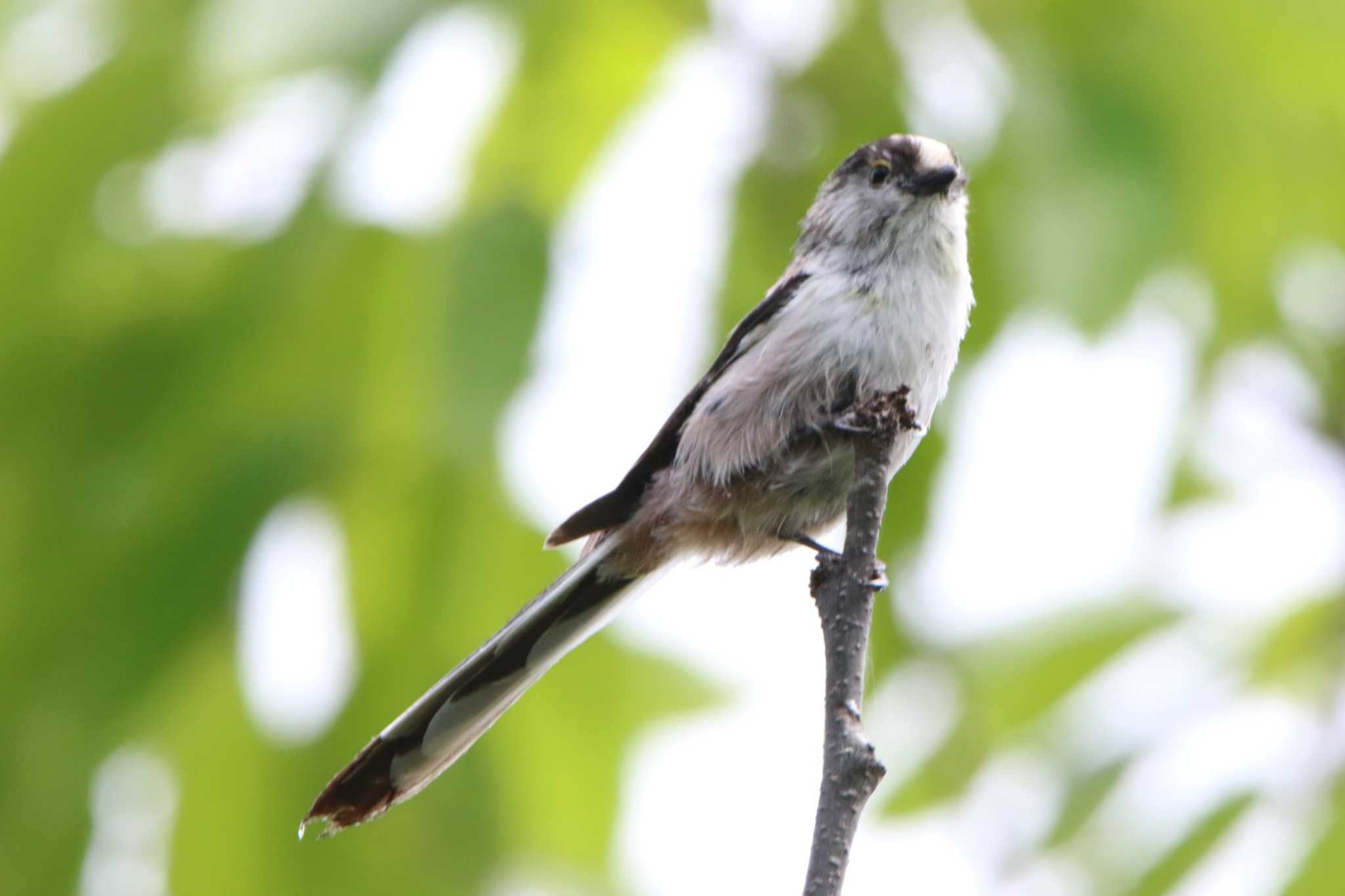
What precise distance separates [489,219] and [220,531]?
2.86 ft

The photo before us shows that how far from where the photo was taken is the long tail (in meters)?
3.11

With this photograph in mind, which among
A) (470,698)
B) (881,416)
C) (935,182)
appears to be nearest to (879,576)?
(881,416)

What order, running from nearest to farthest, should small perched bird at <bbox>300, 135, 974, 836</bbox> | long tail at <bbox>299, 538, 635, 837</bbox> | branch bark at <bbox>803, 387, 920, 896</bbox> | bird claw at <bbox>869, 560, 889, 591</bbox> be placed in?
branch bark at <bbox>803, 387, 920, 896</bbox> → bird claw at <bbox>869, 560, 889, 591</bbox> → long tail at <bbox>299, 538, 635, 837</bbox> → small perched bird at <bbox>300, 135, 974, 836</bbox>

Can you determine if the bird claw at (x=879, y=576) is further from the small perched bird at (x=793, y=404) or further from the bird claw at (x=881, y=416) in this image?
the small perched bird at (x=793, y=404)

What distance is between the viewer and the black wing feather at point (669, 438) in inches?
164

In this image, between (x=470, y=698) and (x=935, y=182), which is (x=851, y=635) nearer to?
(x=470, y=698)

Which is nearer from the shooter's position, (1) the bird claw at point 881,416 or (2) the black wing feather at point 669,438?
(1) the bird claw at point 881,416

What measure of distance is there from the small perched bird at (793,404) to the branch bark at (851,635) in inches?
26.2

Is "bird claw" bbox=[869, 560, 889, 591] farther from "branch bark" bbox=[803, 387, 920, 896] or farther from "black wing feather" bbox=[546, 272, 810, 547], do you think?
"black wing feather" bbox=[546, 272, 810, 547]

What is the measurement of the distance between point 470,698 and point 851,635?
137 cm

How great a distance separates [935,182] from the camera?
14.5 ft

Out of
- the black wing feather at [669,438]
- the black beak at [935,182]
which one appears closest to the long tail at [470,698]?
the black wing feather at [669,438]

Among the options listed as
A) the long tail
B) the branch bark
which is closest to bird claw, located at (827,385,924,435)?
the branch bark

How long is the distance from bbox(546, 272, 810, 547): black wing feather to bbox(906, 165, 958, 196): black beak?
43 cm
